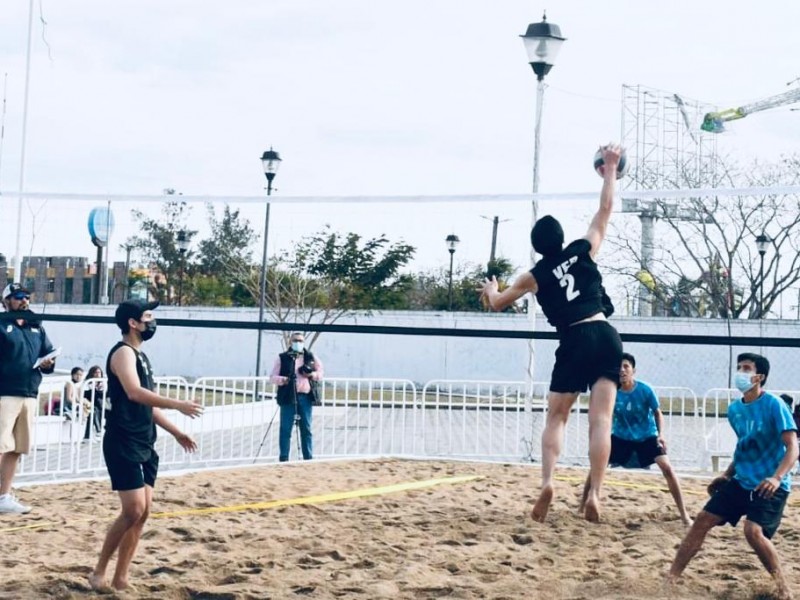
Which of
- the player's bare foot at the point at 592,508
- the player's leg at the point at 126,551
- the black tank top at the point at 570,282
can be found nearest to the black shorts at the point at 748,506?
the player's bare foot at the point at 592,508

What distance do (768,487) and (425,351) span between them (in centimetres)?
2241

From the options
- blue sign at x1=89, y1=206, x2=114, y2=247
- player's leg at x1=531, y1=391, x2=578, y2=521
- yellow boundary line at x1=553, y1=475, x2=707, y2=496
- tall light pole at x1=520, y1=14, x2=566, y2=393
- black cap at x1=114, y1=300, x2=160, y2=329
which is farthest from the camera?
blue sign at x1=89, y1=206, x2=114, y2=247

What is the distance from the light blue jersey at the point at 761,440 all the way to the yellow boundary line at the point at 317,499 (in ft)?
12.7

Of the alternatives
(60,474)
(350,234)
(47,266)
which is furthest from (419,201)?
(350,234)

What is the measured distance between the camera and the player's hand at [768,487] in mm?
5848

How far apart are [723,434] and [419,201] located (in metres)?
10.0

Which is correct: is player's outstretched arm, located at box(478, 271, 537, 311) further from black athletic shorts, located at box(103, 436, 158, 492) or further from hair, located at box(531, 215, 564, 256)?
black athletic shorts, located at box(103, 436, 158, 492)

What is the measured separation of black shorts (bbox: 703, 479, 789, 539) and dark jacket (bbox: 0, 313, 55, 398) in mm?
5234

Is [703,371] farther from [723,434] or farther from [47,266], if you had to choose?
[47,266]

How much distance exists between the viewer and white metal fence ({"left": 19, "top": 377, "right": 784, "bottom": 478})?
12.4 m

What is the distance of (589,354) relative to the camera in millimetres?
6832

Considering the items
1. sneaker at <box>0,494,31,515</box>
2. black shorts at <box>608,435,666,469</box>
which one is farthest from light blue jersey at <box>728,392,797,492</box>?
sneaker at <box>0,494,31,515</box>

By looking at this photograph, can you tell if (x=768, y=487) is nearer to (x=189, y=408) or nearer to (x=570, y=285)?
(x=570, y=285)

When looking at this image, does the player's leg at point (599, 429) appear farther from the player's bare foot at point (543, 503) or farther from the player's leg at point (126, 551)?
the player's leg at point (126, 551)
